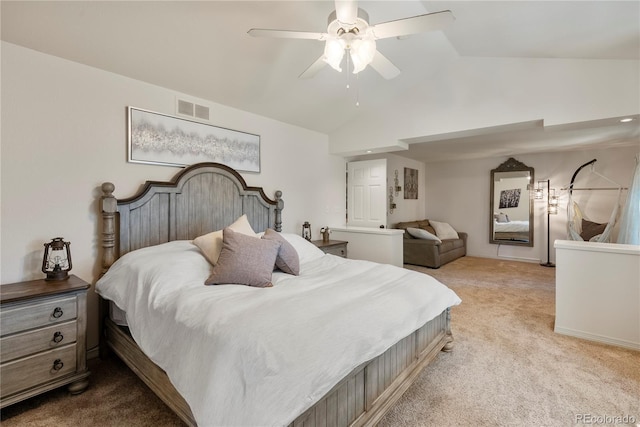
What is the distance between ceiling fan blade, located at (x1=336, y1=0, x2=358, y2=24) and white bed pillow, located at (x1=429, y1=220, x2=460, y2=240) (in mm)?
5589

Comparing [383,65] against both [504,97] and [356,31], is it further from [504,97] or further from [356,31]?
[504,97]

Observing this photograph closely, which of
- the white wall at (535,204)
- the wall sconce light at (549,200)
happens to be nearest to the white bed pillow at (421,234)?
the white wall at (535,204)

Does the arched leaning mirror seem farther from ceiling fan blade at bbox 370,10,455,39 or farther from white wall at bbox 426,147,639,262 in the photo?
ceiling fan blade at bbox 370,10,455,39

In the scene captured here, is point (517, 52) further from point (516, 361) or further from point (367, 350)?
point (367, 350)

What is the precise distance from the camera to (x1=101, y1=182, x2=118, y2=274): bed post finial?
2256 mm

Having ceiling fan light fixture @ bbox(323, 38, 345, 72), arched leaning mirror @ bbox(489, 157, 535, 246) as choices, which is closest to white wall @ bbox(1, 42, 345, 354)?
ceiling fan light fixture @ bbox(323, 38, 345, 72)

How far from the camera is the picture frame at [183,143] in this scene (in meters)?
2.53

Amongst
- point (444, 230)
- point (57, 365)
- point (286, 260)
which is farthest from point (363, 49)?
point (444, 230)

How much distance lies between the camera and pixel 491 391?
1866 mm

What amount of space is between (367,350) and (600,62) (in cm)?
323

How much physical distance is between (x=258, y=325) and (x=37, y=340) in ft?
5.05

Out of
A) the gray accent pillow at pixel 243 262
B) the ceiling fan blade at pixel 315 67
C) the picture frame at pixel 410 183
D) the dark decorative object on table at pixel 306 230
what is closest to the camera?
the gray accent pillow at pixel 243 262

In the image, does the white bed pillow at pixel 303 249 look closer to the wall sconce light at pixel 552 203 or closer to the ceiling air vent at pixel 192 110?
the ceiling air vent at pixel 192 110

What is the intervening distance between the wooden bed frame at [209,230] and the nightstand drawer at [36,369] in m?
0.29
